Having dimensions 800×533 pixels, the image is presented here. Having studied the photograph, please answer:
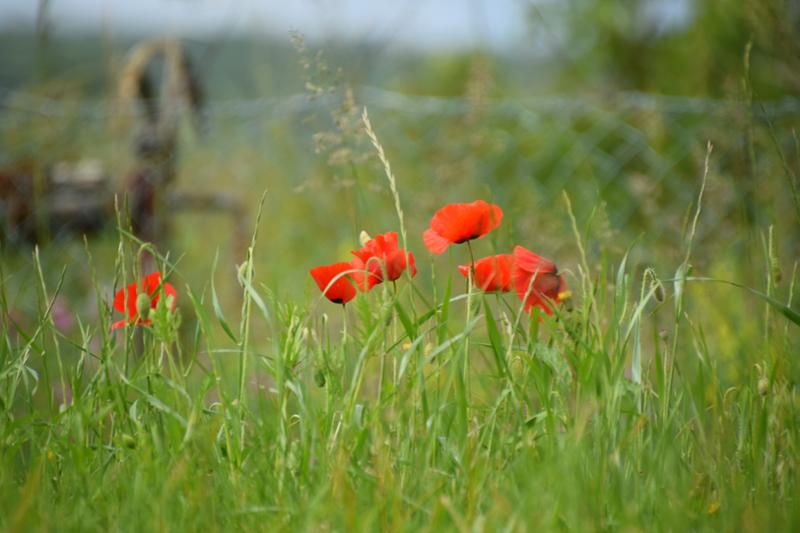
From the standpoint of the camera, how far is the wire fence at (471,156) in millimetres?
2988

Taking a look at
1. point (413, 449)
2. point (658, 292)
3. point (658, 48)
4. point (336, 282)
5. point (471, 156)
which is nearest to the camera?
point (413, 449)

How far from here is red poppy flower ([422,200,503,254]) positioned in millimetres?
1254

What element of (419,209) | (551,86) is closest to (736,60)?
(551,86)

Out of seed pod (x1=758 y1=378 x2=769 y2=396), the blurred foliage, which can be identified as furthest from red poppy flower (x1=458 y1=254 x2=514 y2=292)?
the blurred foliage

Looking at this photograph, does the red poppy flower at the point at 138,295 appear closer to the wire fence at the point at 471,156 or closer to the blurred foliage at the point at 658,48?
the wire fence at the point at 471,156

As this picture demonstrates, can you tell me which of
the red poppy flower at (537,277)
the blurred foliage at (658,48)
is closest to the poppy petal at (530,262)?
the red poppy flower at (537,277)

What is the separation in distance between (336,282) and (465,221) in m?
0.19

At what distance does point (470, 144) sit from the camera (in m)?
3.18

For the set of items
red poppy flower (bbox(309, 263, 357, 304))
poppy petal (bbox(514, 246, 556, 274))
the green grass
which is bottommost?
the green grass

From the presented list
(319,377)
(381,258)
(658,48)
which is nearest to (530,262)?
(381,258)

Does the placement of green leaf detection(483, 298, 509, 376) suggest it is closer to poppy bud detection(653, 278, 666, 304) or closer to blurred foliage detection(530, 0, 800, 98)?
poppy bud detection(653, 278, 666, 304)

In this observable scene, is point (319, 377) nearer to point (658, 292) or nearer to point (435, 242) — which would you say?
point (435, 242)

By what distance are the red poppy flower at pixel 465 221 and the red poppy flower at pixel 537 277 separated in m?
0.06

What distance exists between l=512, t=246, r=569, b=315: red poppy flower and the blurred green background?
0.26 ft
